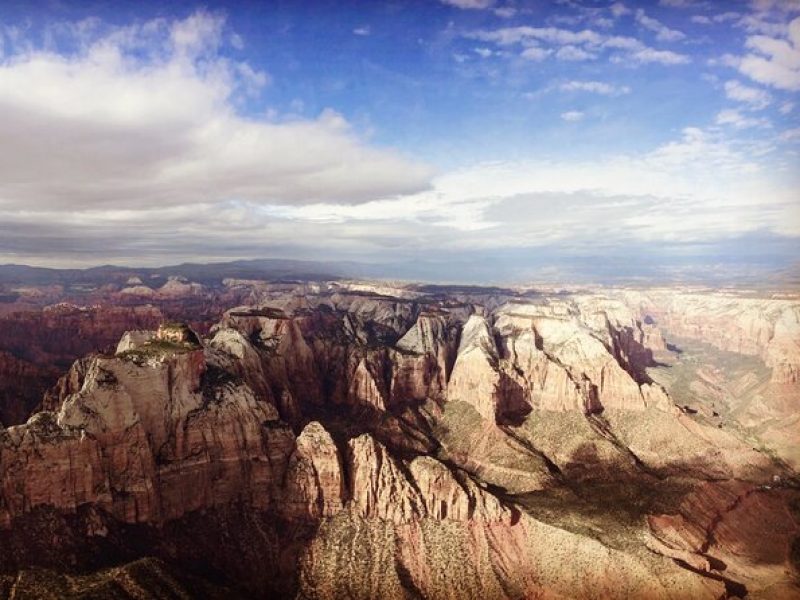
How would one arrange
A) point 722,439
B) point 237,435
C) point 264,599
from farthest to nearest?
point 722,439 → point 237,435 → point 264,599

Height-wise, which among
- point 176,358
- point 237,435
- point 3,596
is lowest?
point 3,596

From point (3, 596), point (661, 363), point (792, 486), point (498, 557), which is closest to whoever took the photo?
point (3, 596)

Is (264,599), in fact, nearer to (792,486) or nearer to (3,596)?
(3,596)

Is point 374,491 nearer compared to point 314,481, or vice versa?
point 314,481

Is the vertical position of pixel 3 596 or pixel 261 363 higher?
pixel 261 363

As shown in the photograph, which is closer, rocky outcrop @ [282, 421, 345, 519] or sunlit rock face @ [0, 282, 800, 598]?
sunlit rock face @ [0, 282, 800, 598]

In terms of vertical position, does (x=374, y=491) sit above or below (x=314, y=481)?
below

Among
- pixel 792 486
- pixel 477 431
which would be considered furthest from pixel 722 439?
pixel 477 431

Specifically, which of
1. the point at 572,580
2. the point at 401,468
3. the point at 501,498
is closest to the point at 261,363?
the point at 401,468

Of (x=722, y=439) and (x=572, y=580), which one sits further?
(x=722, y=439)

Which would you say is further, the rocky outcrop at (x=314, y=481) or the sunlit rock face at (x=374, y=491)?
the rocky outcrop at (x=314, y=481)
